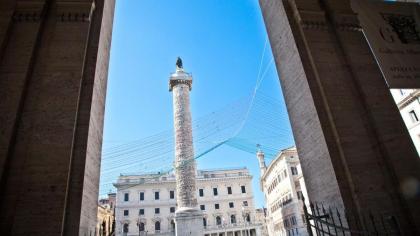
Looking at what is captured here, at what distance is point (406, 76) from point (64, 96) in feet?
21.8

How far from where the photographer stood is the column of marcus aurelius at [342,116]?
532 centimetres

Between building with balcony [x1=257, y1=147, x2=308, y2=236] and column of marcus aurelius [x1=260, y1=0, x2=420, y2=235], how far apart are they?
25708 millimetres

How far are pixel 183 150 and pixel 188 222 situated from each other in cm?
686

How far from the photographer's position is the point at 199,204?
52.0 metres

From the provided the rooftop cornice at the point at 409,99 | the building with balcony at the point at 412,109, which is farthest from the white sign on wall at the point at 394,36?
the building with balcony at the point at 412,109

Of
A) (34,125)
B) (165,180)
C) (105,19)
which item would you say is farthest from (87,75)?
(165,180)

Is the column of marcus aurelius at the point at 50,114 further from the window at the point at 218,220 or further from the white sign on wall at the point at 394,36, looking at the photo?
the window at the point at 218,220

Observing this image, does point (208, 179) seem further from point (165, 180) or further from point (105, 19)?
point (105, 19)

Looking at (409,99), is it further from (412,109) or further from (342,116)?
(342,116)

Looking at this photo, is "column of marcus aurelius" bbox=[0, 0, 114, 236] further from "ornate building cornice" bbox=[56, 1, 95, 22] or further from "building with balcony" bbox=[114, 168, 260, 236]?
"building with balcony" bbox=[114, 168, 260, 236]

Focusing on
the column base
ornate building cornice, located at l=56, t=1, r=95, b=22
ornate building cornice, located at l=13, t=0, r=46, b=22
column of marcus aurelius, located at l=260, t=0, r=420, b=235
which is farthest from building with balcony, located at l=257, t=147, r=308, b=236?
ornate building cornice, located at l=13, t=0, r=46, b=22

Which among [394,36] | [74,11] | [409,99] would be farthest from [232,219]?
[74,11]

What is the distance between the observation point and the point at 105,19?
24.3 ft

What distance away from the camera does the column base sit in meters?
24.7
